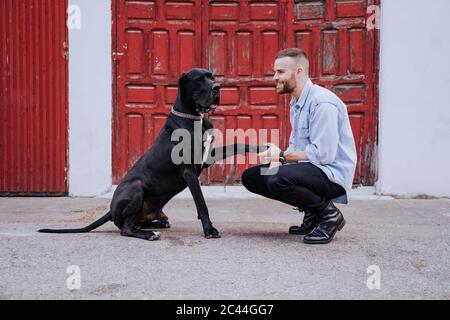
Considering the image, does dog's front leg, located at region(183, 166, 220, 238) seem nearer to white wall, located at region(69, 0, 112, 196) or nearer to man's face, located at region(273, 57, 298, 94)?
man's face, located at region(273, 57, 298, 94)

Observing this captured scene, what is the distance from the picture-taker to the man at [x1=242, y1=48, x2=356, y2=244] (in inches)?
166

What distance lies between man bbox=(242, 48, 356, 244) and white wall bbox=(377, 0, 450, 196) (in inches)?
115

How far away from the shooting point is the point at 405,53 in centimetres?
701

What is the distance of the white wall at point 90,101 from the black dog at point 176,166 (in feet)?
8.98

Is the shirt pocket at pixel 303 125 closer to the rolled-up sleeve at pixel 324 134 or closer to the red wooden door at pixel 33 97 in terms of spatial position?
the rolled-up sleeve at pixel 324 134

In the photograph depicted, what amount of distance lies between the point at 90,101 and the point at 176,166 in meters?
3.09

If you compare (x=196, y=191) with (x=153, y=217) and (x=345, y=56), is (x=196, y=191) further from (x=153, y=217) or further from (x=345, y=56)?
(x=345, y=56)

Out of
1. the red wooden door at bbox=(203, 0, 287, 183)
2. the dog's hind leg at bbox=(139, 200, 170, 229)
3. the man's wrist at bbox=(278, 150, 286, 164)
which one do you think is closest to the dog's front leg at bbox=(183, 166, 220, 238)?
the dog's hind leg at bbox=(139, 200, 170, 229)

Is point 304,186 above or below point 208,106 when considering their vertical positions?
below

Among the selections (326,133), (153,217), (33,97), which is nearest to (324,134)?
(326,133)

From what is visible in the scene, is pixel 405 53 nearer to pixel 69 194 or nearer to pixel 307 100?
pixel 307 100

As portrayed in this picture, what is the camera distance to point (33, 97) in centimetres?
720

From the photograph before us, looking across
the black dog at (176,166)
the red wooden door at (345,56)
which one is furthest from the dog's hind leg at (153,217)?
the red wooden door at (345,56)

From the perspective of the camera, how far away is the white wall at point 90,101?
7.15m
